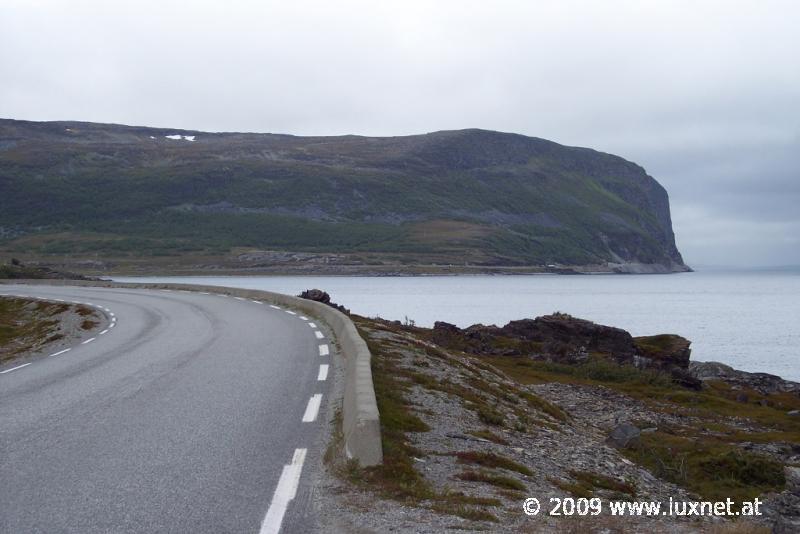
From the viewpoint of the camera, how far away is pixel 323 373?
13312 millimetres

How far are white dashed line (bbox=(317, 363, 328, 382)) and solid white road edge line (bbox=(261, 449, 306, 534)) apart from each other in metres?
4.70

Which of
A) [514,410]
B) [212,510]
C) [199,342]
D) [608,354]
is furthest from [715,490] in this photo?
[608,354]

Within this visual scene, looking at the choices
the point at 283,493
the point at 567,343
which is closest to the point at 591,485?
the point at 283,493

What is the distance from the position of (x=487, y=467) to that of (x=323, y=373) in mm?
5501

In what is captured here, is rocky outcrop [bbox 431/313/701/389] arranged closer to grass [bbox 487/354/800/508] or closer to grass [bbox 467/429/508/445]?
grass [bbox 487/354/800/508]

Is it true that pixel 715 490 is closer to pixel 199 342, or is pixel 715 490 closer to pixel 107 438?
pixel 107 438

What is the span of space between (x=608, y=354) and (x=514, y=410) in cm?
1611

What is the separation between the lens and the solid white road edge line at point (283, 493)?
5817 mm

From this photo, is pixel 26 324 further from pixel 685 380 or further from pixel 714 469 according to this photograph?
pixel 714 469

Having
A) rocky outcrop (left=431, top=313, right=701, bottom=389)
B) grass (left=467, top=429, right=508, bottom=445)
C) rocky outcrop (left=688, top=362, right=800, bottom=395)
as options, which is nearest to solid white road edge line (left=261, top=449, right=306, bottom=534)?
grass (left=467, top=429, right=508, bottom=445)

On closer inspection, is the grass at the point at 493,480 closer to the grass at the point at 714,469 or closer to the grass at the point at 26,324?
the grass at the point at 714,469

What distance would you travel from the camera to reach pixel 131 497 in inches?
255

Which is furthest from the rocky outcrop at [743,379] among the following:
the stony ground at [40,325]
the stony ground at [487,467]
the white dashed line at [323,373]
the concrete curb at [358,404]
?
the stony ground at [40,325]

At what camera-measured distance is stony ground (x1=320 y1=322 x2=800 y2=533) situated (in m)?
6.21
